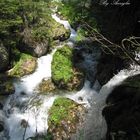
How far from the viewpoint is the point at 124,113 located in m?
5.66

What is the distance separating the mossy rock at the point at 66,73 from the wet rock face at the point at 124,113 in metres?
9.26

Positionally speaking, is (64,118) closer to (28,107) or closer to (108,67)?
(28,107)

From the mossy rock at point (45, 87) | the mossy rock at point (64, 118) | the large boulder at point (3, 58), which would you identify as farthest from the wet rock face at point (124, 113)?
the large boulder at point (3, 58)

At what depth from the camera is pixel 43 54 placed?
62.1 feet

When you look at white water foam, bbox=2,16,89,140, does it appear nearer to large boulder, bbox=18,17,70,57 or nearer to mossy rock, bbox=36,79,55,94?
mossy rock, bbox=36,79,55,94

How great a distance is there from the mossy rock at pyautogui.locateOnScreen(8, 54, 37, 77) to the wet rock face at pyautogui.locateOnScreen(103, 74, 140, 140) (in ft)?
36.4

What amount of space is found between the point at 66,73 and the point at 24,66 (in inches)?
104

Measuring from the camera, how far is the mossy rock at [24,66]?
57.2ft

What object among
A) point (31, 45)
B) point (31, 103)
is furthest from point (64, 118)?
point (31, 45)

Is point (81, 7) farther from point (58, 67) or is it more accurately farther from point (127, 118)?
point (127, 118)

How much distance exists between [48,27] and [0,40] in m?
3.51

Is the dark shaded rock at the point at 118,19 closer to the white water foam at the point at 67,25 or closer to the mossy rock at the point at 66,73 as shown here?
the mossy rock at the point at 66,73

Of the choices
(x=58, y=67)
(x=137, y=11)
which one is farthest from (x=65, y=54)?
(x=137, y=11)

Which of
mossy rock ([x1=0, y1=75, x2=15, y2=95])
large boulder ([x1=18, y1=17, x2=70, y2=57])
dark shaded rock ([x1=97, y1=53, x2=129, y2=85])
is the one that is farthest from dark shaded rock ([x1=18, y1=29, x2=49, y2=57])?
dark shaded rock ([x1=97, y1=53, x2=129, y2=85])
